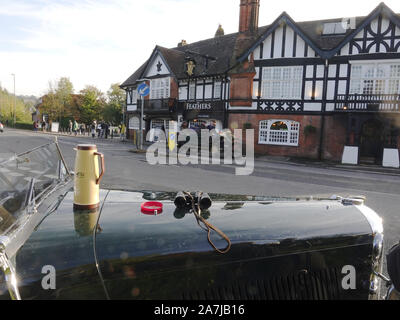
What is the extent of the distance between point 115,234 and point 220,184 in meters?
8.24

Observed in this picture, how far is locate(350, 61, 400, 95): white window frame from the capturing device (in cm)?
1928

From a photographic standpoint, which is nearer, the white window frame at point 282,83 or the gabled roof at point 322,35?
the gabled roof at point 322,35

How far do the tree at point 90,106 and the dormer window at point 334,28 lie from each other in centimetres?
4010

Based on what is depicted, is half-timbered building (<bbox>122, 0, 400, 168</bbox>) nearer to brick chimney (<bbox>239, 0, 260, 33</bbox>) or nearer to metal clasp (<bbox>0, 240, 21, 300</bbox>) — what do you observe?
brick chimney (<bbox>239, 0, 260, 33</bbox>)

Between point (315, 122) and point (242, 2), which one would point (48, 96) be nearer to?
point (242, 2)

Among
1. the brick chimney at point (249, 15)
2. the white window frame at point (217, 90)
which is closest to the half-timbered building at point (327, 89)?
the white window frame at point (217, 90)

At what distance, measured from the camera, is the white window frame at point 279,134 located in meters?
A: 22.1

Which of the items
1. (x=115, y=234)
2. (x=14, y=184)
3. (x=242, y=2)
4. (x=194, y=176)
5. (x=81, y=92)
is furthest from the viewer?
(x=81, y=92)

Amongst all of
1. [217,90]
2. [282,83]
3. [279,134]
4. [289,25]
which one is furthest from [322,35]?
[217,90]

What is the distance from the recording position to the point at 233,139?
2244 cm

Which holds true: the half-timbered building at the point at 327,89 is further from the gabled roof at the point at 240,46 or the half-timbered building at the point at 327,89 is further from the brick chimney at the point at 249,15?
the brick chimney at the point at 249,15

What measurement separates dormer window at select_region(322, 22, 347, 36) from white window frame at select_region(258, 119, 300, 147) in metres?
7.40

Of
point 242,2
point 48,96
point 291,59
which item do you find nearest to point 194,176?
point 291,59

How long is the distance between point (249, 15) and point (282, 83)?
689cm
